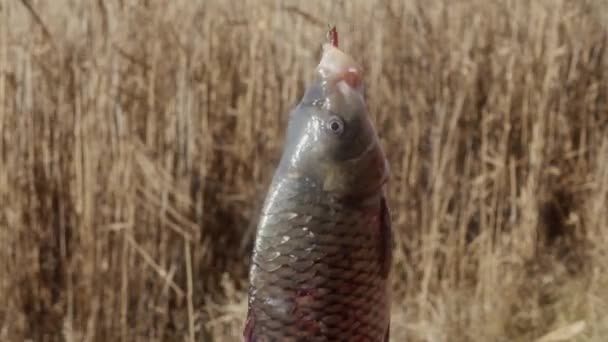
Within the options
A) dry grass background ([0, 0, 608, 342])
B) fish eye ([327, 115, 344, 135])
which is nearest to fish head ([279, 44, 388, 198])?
fish eye ([327, 115, 344, 135])

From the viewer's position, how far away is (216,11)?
2.40 m

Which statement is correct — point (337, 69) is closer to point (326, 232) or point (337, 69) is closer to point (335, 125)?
point (335, 125)

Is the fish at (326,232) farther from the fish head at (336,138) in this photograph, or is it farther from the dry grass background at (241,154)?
the dry grass background at (241,154)

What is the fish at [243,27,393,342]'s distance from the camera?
744 mm

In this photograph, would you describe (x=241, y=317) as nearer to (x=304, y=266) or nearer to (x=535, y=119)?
(x=535, y=119)

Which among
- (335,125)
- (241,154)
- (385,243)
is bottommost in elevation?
(241,154)

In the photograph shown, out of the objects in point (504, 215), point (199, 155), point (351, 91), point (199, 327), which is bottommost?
point (199, 327)

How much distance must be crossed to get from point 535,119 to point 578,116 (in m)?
0.27

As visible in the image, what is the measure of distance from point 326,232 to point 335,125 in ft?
0.36

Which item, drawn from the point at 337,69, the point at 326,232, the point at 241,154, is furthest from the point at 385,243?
the point at 241,154

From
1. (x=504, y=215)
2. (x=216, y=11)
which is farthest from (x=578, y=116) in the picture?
(x=216, y=11)

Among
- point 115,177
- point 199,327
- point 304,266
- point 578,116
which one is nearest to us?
point 304,266

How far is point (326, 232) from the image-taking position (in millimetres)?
743

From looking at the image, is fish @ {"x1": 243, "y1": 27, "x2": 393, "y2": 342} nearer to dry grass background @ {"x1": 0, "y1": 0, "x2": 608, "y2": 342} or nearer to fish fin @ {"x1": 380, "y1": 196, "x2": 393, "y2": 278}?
fish fin @ {"x1": 380, "y1": 196, "x2": 393, "y2": 278}
